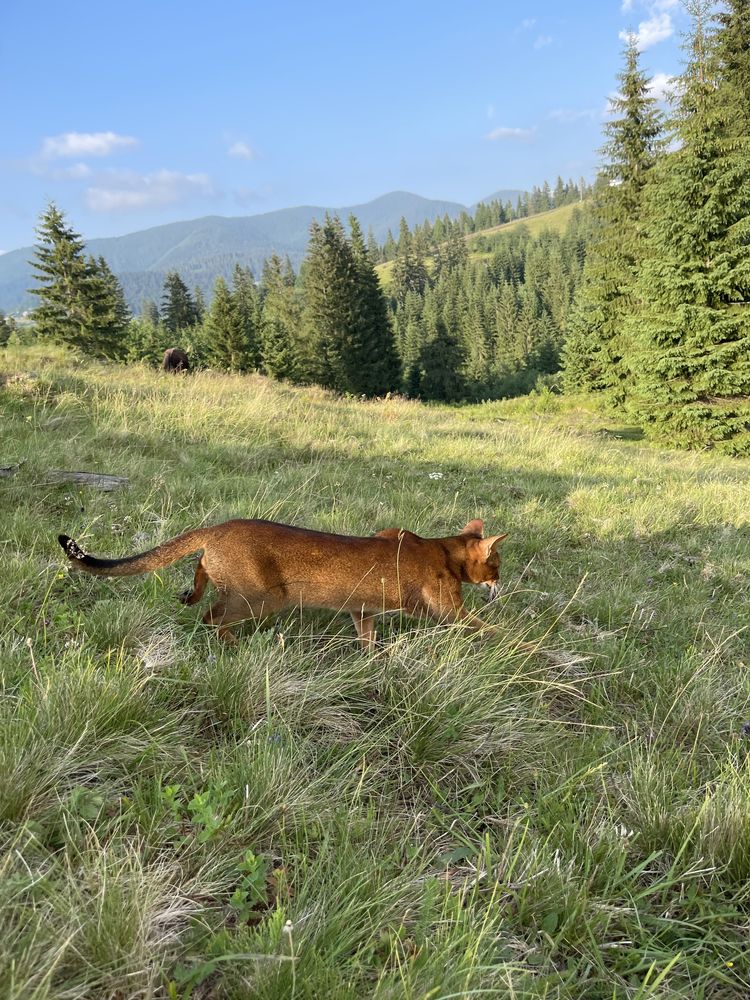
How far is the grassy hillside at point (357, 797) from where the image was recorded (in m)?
1.26

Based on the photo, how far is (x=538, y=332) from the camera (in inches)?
3366

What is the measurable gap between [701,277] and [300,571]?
61.4ft

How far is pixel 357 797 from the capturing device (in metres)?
1.83

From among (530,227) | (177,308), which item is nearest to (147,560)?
(177,308)

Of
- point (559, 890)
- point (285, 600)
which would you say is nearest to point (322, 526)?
point (285, 600)

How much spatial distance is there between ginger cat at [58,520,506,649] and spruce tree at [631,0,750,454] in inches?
681

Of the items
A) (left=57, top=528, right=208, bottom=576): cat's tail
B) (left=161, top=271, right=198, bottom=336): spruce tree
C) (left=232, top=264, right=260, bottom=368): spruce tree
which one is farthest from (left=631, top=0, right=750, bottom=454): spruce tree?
(left=161, top=271, right=198, bottom=336): spruce tree

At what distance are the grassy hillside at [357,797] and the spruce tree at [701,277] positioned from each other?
15.6 metres

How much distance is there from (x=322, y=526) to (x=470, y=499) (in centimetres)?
241

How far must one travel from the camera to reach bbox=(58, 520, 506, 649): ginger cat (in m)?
2.59

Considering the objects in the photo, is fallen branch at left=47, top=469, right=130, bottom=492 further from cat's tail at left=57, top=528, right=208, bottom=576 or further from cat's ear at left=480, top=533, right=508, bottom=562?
cat's ear at left=480, top=533, right=508, bottom=562

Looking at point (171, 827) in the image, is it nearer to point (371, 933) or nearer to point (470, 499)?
point (371, 933)

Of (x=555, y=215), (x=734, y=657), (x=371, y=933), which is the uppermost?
(x=555, y=215)

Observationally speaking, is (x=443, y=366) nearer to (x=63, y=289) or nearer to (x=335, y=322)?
(x=335, y=322)
